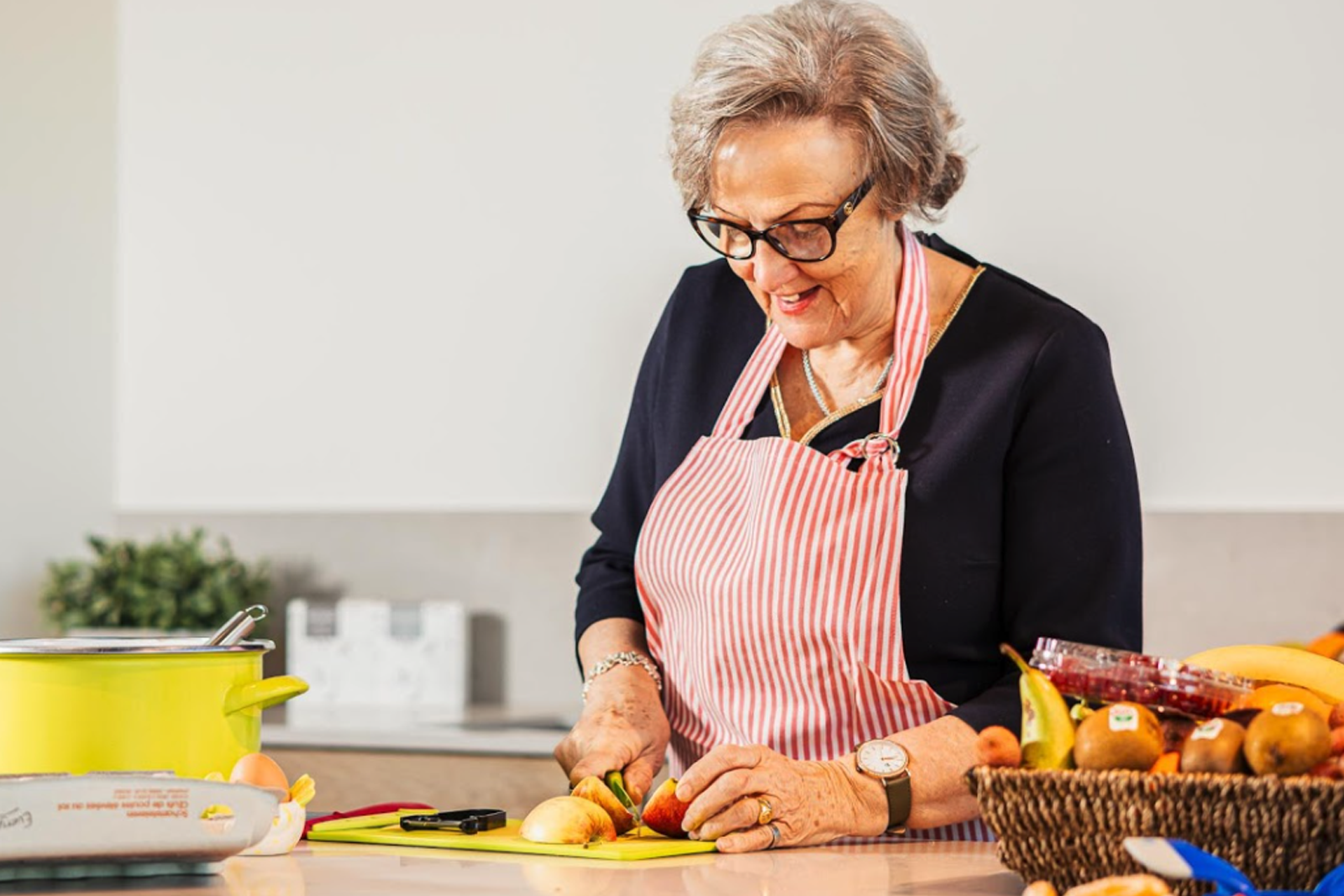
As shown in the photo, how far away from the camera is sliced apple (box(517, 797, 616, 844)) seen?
1.34 metres

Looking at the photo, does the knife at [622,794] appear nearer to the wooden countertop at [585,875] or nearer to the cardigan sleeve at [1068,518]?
the wooden countertop at [585,875]

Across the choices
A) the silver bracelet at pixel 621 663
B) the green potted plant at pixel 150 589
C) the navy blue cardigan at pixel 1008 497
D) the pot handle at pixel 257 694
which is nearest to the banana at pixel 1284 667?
the navy blue cardigan at pixel 1008 497

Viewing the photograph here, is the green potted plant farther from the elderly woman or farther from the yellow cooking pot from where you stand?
the yellow cooking pot

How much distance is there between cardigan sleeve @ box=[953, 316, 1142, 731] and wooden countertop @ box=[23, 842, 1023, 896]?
24 cm

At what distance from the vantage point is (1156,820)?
102 centimetres

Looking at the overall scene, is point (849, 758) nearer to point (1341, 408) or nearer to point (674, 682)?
point (674, 682)

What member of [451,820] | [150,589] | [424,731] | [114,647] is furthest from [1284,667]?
[150,589]

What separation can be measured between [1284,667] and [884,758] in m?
0.33

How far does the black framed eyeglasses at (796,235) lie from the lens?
1.54 m

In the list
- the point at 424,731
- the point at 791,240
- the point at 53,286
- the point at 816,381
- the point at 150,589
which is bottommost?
the point at 424,731

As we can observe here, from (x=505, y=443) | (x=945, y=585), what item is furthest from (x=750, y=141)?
(x=505, y=443)

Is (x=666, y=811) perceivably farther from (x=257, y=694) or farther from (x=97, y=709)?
(x=97, y=709)

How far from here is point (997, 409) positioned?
160 centimetres

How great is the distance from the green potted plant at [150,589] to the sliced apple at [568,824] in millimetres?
2263
